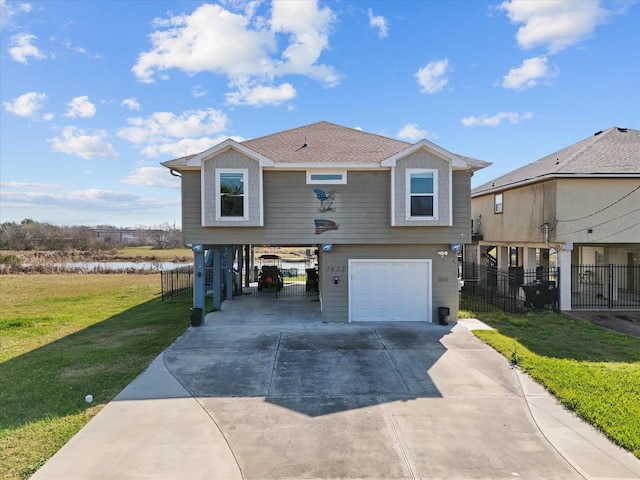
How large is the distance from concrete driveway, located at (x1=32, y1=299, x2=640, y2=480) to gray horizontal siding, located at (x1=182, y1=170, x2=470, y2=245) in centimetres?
368

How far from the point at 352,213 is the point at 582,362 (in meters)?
6.75

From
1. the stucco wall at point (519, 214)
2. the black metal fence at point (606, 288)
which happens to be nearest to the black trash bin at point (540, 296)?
the black metal fence at point (606, 288)

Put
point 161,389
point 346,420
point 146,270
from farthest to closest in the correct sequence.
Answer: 1. point 146,270
2. point 161,389
3. point 346,420

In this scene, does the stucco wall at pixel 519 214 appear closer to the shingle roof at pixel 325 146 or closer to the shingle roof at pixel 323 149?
the shingle roof at pixel 323 149

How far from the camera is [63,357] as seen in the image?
8.88m

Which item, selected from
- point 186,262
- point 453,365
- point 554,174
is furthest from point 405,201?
point 186,262

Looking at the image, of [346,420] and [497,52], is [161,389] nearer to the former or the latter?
[346,420]

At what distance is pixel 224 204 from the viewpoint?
1137cm

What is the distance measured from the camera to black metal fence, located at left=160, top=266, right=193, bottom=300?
736 inches

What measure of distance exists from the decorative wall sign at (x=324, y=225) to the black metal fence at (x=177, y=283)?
31.3 ft

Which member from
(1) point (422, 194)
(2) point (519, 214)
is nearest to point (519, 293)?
(2) point (519, 214)

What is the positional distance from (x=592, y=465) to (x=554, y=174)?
38.5 feet

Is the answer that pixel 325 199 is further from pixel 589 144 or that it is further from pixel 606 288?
pixel 606 288

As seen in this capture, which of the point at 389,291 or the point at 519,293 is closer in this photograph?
the point at 389,291
